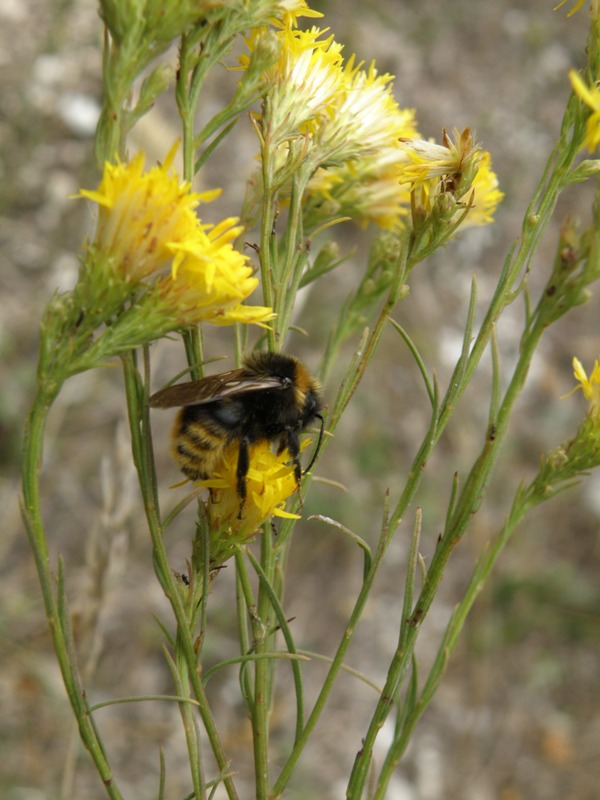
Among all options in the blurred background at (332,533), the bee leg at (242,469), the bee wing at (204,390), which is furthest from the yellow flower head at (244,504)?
the blurred background at (332,533)

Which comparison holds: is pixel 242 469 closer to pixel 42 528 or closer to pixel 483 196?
Answer: pixel 42 528

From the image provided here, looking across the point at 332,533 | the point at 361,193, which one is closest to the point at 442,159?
the point at 361,193

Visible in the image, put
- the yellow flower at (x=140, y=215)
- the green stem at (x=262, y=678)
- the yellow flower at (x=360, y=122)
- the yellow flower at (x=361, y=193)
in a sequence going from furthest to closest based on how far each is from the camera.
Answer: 1. the yellow flower at (x=361, y=193)
2. the yellow flower at (x=360, y=122)
3. the green stem at (x=262, y=678)
4. the yellow flower at (x=140, y=215)

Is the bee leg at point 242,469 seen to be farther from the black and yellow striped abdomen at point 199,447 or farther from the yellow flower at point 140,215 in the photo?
the yellow flower at point 140,215

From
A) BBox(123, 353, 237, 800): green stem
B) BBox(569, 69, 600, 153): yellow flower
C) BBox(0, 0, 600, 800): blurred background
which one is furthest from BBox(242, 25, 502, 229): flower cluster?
BBox(0, 0, 600, 800): blurred background

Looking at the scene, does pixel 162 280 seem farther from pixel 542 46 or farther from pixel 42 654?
pixel 542 46

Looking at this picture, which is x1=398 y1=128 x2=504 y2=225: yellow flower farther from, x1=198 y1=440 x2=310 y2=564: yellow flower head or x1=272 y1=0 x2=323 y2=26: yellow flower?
x1=198 y1=440 x2=310 y2=564: yellow flower head
